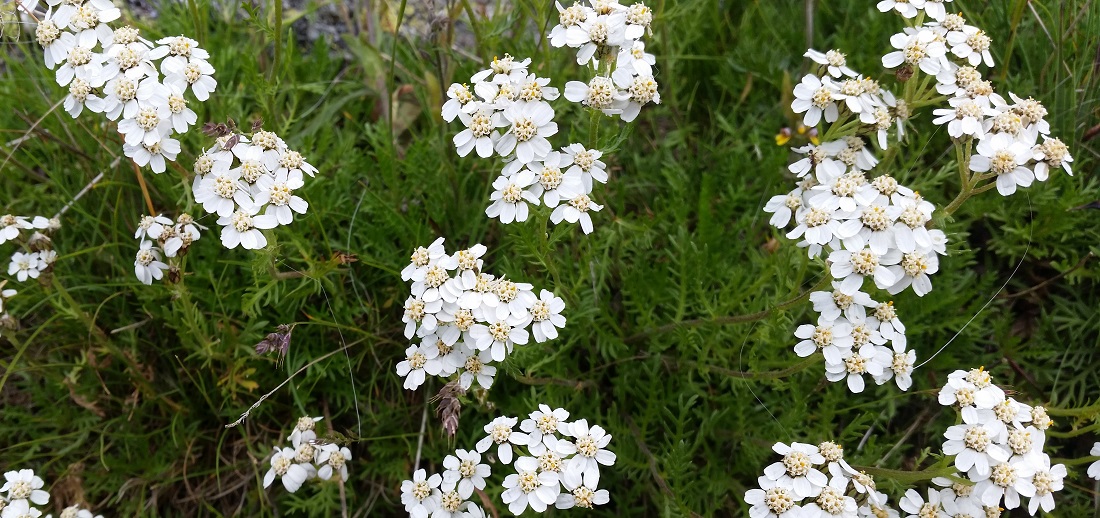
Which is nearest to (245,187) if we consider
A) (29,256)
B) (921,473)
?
(29,256)

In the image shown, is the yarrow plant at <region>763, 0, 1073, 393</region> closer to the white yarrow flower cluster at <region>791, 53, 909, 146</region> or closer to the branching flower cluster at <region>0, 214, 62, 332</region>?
the white yarrow flower cluster at <region>791, 53, 909, 146</region>

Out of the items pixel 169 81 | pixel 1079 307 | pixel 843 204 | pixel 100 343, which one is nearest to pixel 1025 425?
pixel 843 204

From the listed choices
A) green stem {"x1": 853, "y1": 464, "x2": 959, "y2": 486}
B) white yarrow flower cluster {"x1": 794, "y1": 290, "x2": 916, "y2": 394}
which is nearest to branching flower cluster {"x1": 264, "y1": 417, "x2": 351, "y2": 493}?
white yarrow flower cluster {"x1": 794, "y1": 290, "x2": 916, "y2": 394}

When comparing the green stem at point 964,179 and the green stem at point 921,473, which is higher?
the green stem at point 964,179

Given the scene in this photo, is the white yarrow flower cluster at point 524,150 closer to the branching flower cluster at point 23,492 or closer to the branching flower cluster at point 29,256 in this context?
the branching flower cluster at point 29,256

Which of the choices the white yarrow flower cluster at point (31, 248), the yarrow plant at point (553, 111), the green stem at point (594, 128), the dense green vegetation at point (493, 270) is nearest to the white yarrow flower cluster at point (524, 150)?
the yarrow plant at point (553, 111)
